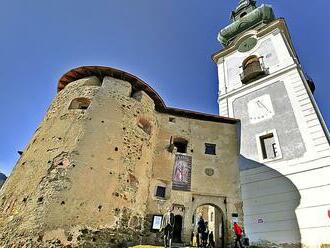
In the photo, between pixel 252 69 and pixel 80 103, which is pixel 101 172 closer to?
pixel 80 103

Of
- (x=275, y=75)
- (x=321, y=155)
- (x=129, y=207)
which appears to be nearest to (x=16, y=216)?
(x=129, y=207)

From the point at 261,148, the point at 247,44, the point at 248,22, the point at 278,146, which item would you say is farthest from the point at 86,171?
the point at 248,22

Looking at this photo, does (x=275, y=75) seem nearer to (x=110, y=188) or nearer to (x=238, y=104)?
(x=238, y=104)

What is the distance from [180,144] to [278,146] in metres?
4.63

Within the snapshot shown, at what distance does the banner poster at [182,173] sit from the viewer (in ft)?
37.4

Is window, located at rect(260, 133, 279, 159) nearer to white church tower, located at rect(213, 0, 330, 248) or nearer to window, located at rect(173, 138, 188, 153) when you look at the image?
white church tower, located at rect(213, 0, 330, 248)

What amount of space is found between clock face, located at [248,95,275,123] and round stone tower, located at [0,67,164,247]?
511 cm

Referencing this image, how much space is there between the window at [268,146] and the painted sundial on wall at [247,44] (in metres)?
7.57

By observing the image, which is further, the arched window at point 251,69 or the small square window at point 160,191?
the arched window at point 251,69

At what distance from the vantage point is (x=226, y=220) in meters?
10.7

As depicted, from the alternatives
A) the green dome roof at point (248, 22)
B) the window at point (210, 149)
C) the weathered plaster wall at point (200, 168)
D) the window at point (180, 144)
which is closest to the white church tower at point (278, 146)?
the weathered plaster wall at point (200, 168)

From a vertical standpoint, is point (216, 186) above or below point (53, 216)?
above

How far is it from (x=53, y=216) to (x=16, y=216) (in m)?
1.39

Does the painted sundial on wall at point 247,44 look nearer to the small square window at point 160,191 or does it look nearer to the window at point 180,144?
the window at point 180,144
